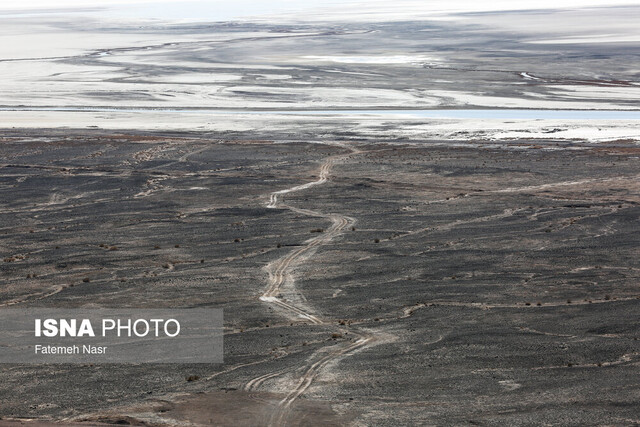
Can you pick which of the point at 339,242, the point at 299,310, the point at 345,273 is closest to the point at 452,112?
the point at 339,242

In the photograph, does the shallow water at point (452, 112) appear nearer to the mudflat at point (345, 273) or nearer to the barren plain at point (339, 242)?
the barren plain at point (339, 242)

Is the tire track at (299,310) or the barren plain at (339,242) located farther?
the barren plain at (339,242)

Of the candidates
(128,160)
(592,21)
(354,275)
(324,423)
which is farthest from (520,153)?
(592,21)

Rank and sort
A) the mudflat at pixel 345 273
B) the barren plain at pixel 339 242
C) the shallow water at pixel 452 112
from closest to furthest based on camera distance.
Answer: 1. the mudflat at pixel 345 273
2. the barren plain at pixel 339 242
3. the shallow water at pixel 452 112

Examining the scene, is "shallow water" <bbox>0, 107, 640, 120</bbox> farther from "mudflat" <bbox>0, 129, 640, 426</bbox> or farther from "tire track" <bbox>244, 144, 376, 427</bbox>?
"tire track" <bbox>244, 144, 376, 427</bbox>

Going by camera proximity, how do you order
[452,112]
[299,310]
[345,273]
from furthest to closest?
[452,112], [345,273], [299,310]

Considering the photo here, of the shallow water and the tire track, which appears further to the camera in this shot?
the shallow water

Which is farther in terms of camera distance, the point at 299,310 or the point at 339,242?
the point at 339,242

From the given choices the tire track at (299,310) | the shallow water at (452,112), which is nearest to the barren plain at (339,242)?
the tire track at (299,310)

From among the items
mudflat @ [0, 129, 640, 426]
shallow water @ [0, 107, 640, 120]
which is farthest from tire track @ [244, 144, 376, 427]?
shallow water @ [0, 107, 640, 120]

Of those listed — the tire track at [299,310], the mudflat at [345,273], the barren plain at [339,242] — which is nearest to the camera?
the mudflat at [345,273]

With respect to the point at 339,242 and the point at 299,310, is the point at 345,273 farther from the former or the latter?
the point at 299,310
